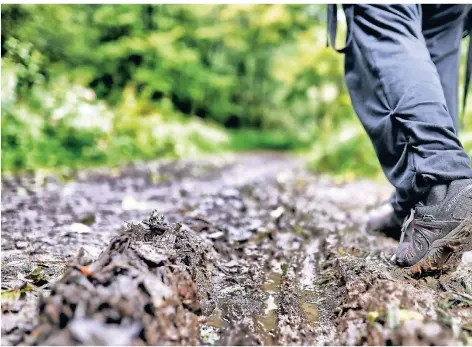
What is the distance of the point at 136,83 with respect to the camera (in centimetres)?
1034

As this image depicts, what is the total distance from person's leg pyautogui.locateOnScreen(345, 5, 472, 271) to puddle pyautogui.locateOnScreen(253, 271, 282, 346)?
1.59 feet

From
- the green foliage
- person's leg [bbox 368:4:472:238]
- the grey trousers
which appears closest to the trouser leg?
person's leg [bbox 368:4:472:238]

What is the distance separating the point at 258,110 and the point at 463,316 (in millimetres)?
25943

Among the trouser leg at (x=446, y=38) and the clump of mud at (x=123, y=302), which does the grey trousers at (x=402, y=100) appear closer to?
the trouser leg at (x=446, y=38)

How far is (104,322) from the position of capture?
0.84m

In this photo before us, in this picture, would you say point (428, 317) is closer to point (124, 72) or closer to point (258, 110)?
point (124, 72)

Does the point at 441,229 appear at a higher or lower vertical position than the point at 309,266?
higher

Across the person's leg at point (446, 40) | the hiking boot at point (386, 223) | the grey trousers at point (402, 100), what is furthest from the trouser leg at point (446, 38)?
the hiking boot at point (386, 223)

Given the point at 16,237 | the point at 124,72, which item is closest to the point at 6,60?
the point at 16,237

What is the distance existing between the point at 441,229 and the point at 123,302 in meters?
1.04

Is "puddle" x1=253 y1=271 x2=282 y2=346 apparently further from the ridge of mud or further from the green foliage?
the green foliage

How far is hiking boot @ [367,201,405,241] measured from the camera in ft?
6.83

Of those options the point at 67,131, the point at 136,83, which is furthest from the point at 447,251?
the point at 136,83

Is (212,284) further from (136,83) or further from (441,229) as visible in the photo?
(136,83)
